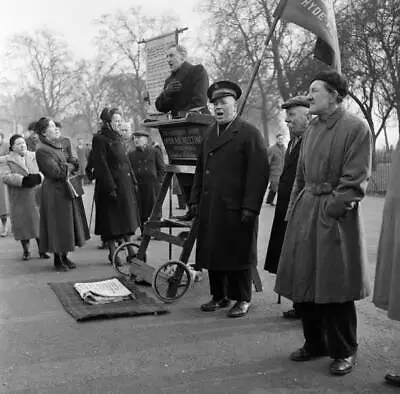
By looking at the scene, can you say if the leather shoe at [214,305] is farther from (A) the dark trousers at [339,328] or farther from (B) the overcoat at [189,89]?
(B) the overcoat at [189,89]

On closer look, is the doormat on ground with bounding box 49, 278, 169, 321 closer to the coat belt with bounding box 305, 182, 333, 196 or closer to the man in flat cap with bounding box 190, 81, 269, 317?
the man in flat cap with bounding box 190, 81, 269, 317

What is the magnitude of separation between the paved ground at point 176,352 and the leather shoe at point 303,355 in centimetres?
5

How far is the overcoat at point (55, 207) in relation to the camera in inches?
276

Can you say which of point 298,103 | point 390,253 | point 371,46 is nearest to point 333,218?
point 390,253

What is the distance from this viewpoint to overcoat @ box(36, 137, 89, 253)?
276 inches

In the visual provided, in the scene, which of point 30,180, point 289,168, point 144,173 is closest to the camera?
point 289,168

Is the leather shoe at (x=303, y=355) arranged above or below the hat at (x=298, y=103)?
below

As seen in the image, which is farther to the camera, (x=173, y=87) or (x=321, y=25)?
(x=173, y=87)

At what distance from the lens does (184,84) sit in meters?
5.76

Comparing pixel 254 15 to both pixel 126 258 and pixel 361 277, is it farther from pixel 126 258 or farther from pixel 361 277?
pixel 361 277

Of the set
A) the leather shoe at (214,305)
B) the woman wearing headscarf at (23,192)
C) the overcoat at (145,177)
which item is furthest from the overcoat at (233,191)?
the overcoat at (145,177)

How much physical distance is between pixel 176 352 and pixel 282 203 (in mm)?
1559

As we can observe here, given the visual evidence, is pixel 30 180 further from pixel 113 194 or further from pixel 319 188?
pixel 319 188

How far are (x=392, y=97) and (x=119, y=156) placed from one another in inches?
606
